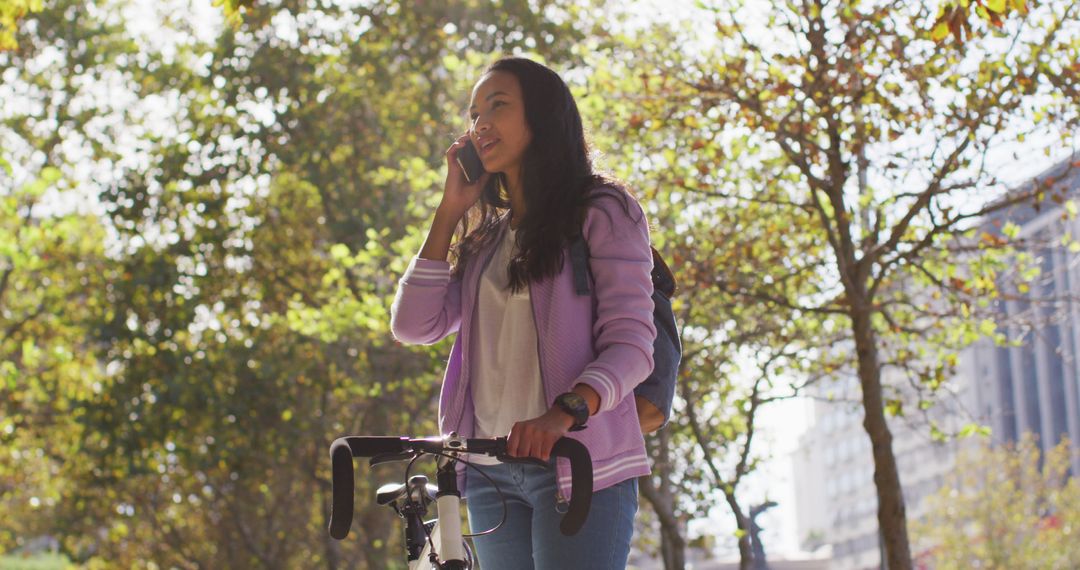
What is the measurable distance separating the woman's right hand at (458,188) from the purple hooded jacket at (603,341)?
10.0 inches

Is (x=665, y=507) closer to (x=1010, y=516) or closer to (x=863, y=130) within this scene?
(x=863, y=130)

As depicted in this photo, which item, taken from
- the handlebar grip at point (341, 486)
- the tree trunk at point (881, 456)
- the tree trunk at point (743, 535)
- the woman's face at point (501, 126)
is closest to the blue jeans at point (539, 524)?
the handlebar grip at point (341, 486)

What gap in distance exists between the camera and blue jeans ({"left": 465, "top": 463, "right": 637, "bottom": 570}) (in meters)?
3.15

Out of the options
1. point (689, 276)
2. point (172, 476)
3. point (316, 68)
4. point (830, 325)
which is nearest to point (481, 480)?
point (689, 276)

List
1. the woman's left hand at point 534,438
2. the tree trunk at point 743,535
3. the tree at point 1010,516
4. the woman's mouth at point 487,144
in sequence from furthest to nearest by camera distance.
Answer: the tree at point 1010,516, the tree trunk at point 743,535, the woman's mouth at point 487,144, the woman's left hand at point 534,438

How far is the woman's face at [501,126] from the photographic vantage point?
11.7ft

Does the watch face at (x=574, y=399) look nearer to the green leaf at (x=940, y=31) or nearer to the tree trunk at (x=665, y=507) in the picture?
the green leaf at (x=940, y=31)

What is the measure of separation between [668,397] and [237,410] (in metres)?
16.2

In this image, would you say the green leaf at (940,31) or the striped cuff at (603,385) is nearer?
the striped cuff at (603,385)

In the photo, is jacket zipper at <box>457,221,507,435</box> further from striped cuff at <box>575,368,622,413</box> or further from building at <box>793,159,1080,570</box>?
building at <box>793,159,1080,570</box>

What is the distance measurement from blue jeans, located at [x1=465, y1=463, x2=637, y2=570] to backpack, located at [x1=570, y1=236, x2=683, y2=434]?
0.62ft

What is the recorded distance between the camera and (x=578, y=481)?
2.92m

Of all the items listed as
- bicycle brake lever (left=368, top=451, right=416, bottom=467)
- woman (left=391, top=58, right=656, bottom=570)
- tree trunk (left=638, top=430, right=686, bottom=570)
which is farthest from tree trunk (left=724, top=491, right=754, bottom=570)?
bicycle brake lever (left=368, top=451, right=416, bottom=467)

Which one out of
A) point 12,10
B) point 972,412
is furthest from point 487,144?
point 972,412
